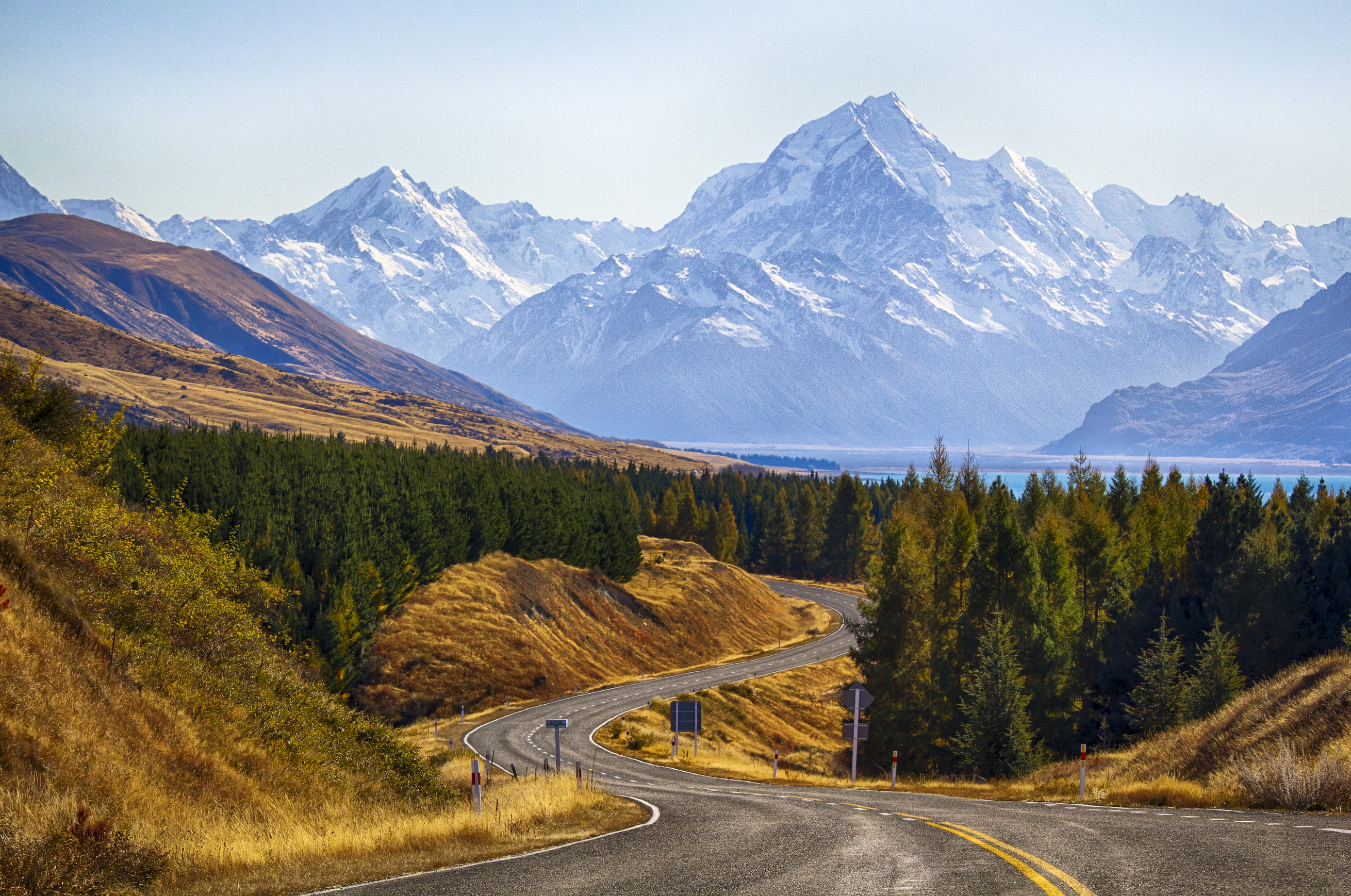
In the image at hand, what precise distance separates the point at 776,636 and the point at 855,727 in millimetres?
80531

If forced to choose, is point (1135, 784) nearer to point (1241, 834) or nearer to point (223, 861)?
point (1241, 834)

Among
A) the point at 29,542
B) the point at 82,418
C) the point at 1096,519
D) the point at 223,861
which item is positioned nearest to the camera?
the point at 223,861

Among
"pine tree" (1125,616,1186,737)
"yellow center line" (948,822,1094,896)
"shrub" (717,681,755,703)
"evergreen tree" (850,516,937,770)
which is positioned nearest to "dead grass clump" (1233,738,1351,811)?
"yellow center line" (948,822,1094,896)

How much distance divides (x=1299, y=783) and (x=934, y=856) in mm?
9145

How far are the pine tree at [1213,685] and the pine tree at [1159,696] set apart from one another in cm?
52

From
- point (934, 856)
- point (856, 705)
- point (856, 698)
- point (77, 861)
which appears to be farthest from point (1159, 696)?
point (77, 861)

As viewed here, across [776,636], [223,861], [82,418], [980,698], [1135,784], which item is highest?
[82,418]

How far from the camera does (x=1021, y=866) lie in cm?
1439

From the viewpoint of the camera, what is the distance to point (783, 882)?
540 inches

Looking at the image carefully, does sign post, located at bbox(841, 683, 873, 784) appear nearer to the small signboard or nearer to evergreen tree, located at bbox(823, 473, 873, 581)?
the small signboard

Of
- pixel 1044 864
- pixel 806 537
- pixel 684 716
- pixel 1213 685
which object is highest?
pixel 1044 864

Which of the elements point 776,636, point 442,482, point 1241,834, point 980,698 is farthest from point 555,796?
point 776,636

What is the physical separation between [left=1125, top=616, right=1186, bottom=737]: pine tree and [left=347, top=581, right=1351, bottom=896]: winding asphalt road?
32325 mm

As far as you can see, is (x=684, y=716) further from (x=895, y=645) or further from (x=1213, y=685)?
(x=1213, y=685)
